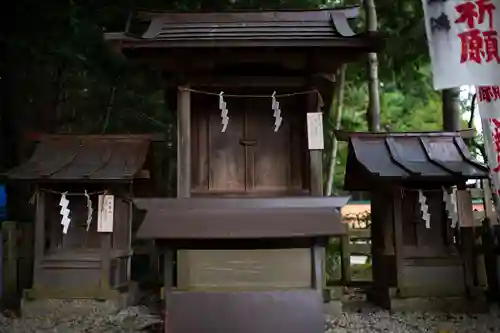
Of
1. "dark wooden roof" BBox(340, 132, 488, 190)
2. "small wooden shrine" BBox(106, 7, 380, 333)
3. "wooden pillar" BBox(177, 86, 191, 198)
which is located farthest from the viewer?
"dark wooden roof" BBox(340, 132, 488, 190)

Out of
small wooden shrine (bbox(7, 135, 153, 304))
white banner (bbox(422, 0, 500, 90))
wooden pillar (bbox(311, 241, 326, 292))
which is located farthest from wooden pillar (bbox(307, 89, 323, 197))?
small wooden shrine (bbox(7, 135, 153, 304))

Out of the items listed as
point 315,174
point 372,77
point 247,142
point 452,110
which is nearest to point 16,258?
point 247,142

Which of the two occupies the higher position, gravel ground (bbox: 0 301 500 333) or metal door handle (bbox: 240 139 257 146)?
metal door handle (bbox: 240 139 257 146)

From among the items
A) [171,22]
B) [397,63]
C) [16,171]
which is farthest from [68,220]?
[397,63]

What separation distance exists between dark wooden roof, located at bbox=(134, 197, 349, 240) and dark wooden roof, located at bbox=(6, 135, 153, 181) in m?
2.47

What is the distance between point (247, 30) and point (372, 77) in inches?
186

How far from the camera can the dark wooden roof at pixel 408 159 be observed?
780cm

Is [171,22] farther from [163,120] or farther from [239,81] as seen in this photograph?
[163,120]

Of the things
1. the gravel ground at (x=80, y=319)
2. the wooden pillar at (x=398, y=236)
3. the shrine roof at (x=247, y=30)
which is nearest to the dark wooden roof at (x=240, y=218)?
the shrine roof at (x=247, y=30)

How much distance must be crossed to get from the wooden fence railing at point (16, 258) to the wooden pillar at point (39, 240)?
0.69 metres

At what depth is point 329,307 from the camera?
8.05 m

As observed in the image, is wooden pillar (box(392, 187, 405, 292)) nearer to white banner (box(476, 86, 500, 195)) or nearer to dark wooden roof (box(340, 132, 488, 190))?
dark wooden roof (box(340, 132, 488, 190))

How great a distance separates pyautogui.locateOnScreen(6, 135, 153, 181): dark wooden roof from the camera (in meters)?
8.18

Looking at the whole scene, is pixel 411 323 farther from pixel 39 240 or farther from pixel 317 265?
pixel 39 240
